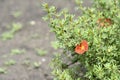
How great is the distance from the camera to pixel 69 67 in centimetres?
354

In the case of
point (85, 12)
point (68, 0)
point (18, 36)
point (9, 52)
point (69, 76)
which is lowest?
point (69, 76)

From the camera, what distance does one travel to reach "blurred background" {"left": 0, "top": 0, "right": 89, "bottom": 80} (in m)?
4.51

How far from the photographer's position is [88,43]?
10.2 ft

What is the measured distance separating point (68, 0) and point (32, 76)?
2.28m

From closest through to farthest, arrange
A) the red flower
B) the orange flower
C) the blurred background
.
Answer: the red flower
the orange flower
the blurred background

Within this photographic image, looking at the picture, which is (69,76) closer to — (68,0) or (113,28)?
(113,28)

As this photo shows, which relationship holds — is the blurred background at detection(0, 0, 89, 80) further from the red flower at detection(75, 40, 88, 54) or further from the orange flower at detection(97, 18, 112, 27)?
the red flower at detection(75, 40, 88, 54)

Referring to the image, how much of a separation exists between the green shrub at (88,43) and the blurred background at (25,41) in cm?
85

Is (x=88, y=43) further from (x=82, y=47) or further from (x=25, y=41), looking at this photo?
(x=25, y=41)

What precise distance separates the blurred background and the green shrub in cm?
85

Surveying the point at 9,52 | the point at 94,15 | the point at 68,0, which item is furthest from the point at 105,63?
the point at 68,0


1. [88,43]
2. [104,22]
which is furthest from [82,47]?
[104,22]

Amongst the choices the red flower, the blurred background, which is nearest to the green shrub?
the red flower

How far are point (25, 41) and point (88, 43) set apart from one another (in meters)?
2.48
